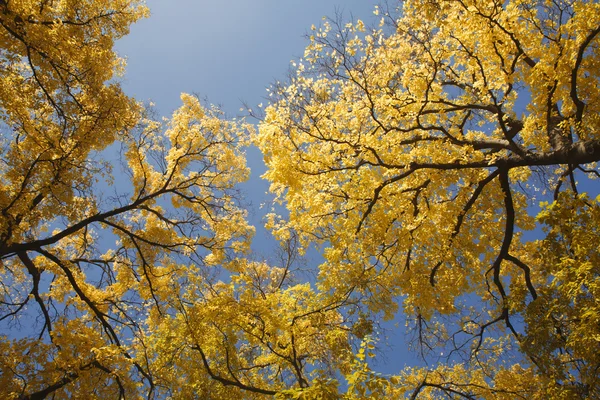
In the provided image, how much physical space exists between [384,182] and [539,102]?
2835 millimetres

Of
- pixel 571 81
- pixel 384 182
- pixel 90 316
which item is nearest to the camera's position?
pixel 571 81

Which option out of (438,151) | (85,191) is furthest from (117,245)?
(438,151)

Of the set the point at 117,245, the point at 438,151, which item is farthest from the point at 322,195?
the point at 117,245

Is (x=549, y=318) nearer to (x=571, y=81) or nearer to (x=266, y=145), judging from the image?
(x=571, y=81)

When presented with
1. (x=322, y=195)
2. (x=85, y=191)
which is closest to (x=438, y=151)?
(x=322, y=195)

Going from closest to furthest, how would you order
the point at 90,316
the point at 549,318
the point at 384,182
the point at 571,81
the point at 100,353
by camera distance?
the point at 549,318 < the point at 571,81 < the point at 100,353 < the point at 384,182 < the point at 90,316

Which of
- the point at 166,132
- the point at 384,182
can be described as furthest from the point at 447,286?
the point at 166,132

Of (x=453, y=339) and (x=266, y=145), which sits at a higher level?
(x=266, y=145)

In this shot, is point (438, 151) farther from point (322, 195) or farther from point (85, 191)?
point (85, 191)

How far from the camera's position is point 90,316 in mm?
9617

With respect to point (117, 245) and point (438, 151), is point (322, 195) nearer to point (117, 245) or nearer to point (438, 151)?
→ point (438, 151)

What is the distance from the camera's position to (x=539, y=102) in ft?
20.6

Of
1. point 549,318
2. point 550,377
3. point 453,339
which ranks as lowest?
point 550,377

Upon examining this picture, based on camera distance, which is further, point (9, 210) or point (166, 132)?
point (166, 132)
